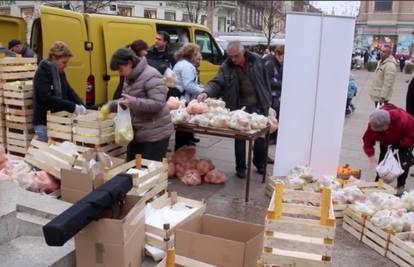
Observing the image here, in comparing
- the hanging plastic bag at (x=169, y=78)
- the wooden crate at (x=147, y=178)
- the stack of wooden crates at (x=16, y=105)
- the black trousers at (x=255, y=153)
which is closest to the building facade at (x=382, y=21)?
the black trousers at (x=255, y=153)

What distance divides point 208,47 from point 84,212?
294 inches

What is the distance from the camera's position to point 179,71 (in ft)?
21.7

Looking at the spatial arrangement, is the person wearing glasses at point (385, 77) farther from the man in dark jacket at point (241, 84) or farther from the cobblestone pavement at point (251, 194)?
the man in dark jacket at point (241, 84)

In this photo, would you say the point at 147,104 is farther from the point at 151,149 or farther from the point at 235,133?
the point at 235,133

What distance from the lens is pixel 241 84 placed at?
5949 mm

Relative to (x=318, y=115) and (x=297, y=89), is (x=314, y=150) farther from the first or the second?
(x=297, y=89)

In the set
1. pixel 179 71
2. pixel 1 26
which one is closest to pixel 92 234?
pixel 179 71

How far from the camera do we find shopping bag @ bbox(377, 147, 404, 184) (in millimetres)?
5297

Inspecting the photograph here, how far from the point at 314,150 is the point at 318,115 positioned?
17.4 inches

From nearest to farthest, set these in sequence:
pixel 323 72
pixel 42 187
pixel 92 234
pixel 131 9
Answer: pixel 92 234 → pixel 42 187 → pixel 323 72 → pixel 131 9

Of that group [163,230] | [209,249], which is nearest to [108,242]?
[163,230]

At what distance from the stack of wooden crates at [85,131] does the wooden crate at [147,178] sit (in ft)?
1.98

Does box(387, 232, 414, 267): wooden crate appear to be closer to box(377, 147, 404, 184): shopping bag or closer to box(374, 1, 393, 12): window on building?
box(377, 147, 404, 184): shopping bag

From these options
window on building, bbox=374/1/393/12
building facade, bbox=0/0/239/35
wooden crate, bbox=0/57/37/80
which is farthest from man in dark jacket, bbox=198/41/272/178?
window on building, bbox=374/1/393/12
